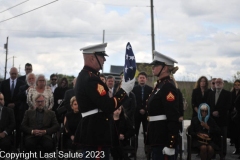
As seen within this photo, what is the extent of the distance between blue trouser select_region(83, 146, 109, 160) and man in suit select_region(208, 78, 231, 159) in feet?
19.6

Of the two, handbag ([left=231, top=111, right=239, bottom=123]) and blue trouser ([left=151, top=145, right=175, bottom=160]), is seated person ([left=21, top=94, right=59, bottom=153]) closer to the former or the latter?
blue trouser ([left=151, top=145, right=175, bottom=160])

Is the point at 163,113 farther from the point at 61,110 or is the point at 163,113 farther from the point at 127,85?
the point at 61,110

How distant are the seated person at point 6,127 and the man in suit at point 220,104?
461 cm

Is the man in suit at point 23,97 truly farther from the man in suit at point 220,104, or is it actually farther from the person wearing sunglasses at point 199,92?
the man in suit at point 220,104

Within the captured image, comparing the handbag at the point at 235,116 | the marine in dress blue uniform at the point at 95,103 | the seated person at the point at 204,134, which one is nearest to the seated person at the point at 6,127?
the seated person at the point at 204,134

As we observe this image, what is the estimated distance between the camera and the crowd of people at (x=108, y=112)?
17.2 feet

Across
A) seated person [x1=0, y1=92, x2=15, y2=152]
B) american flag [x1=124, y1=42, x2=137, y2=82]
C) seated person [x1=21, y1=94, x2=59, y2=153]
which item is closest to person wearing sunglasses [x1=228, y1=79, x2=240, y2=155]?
seated person [x1=21, y1=94, x2=59, y2=153]

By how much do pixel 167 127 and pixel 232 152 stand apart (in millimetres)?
6763

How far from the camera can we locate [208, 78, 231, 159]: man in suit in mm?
10812

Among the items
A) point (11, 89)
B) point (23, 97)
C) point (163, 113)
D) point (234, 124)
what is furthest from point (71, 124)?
point (234, 124)

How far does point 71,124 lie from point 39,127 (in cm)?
70

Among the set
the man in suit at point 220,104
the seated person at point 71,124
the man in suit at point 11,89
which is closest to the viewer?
the seated person at point 71,124

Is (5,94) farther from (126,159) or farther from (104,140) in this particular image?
(104,140)

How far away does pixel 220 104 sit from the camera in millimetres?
10969
